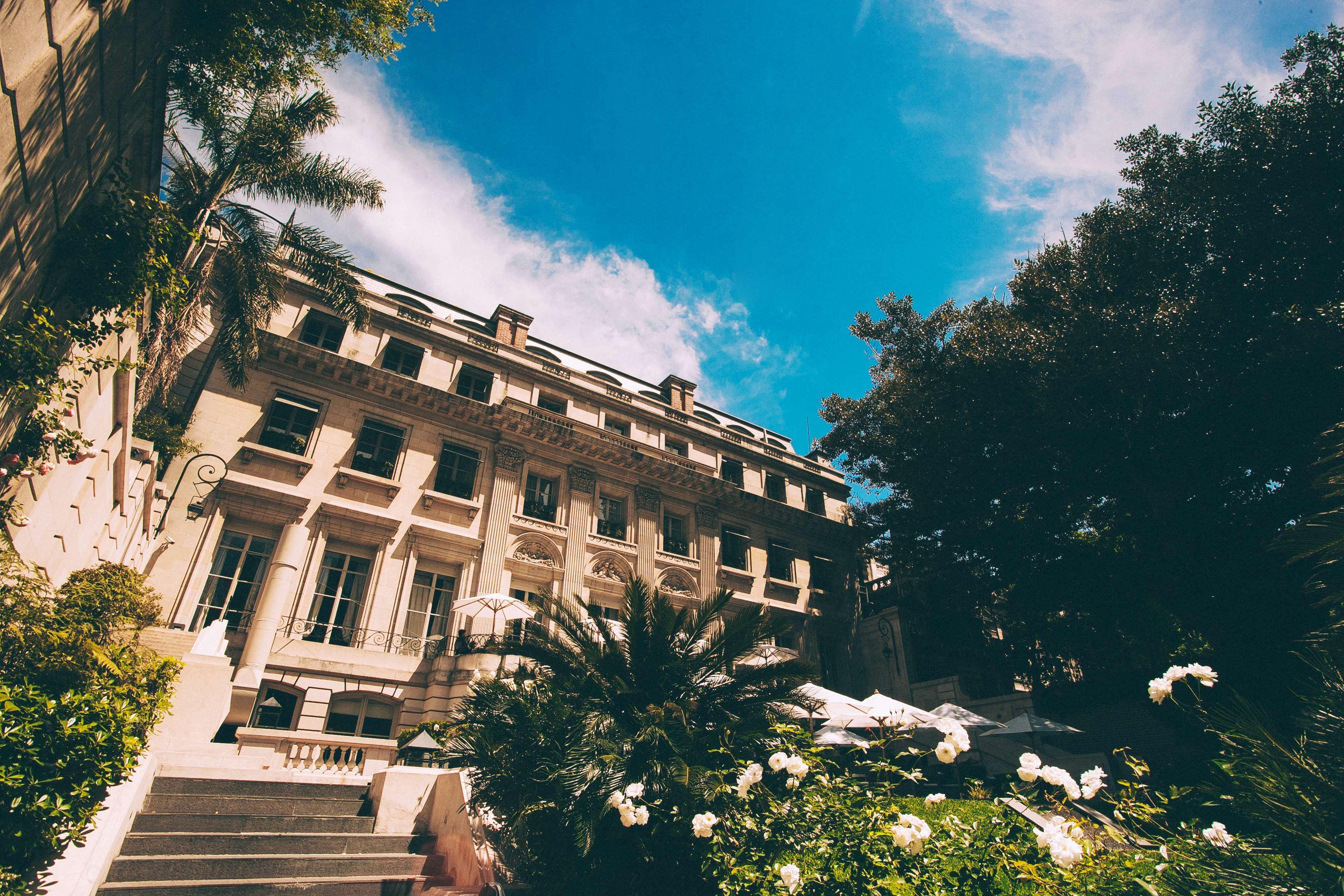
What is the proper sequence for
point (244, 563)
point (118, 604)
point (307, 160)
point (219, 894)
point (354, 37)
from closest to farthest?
point (219, 894) → point (118, 604) → point (354, 37) → point (307, 160) → point (244, 563)

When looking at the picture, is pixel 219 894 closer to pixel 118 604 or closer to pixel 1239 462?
pixel 118 604

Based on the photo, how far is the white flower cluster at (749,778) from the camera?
4.67m

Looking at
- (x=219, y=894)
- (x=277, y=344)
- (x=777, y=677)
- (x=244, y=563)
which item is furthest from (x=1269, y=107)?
(x=244, y=563)

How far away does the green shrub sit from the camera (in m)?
3.76

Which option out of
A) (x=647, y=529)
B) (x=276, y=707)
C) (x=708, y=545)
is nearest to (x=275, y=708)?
(x=276, y=707)

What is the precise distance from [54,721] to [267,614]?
1121 cm

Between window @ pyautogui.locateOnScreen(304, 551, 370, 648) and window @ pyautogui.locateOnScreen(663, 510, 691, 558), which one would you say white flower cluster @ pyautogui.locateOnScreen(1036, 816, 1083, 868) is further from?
window @ pyautogui.locateOnScreen(663, 510, 691, 558)

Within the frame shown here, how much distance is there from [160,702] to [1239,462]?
20682mm

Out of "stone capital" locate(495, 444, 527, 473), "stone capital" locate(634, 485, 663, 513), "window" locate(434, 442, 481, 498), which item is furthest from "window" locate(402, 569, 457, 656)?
"stone capital" locate(634, 485, 663, 513)

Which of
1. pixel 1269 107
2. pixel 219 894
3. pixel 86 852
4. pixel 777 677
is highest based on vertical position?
pixel 1269 107

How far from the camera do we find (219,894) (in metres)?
5.77

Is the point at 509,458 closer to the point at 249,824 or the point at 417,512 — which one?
the point at 417,512

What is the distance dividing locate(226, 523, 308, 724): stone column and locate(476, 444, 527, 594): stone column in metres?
4.49

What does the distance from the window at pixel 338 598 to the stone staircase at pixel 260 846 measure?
7.17 m
